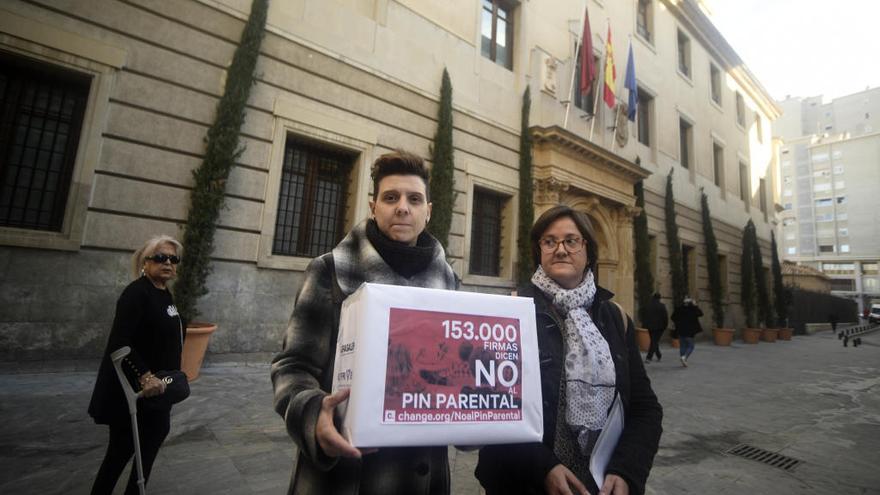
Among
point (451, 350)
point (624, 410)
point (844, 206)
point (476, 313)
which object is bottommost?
point (624, 410)

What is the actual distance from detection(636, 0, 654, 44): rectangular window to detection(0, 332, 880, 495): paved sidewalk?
15788 millimetres

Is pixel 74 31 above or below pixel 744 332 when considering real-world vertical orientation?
above

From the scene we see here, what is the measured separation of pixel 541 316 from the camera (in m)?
1.85

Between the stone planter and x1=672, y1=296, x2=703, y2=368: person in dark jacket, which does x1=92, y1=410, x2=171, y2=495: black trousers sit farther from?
the stone planter

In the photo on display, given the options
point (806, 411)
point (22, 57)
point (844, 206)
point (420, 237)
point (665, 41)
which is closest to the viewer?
point (420, 237)

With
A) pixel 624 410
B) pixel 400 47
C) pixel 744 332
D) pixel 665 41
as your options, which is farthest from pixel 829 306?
pixel 624 410

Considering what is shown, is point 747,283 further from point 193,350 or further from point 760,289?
point 193,350

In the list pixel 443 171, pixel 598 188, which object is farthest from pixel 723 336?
pixel 443 171

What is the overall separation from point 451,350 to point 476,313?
0.15 meters

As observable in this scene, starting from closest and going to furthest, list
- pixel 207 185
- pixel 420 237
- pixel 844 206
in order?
pixel 420 237
pixel 207 185
pixel 844 206

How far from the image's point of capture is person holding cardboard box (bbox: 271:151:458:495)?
1.17 meters

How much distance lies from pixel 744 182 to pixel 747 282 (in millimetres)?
6520

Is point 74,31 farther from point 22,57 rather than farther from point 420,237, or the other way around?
point 420,237

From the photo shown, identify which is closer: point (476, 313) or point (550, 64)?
point (476, 313)
